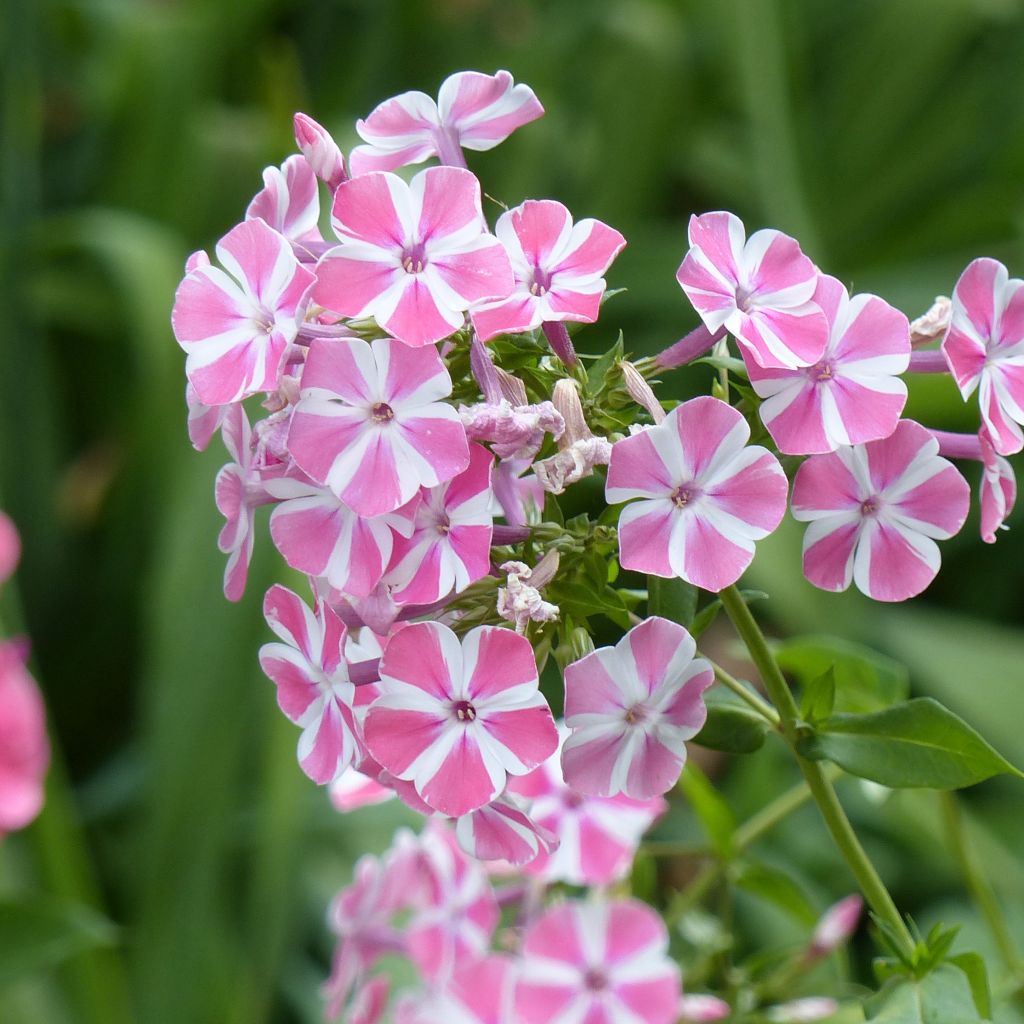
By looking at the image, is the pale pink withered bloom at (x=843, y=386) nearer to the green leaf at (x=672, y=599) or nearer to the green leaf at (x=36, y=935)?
the green leaf at (x=672, y=599)

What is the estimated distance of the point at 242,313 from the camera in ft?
0.88

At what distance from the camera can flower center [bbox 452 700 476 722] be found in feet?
0.85

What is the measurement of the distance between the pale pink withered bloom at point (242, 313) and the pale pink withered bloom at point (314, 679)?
0.05 metres

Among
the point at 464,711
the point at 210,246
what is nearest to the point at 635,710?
the point at 464,711

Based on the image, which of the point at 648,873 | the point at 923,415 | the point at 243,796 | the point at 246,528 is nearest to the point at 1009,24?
the point at 923,415

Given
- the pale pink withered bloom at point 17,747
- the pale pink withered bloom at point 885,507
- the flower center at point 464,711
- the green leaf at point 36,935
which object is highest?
the pale pink withered bloom at point 885,507

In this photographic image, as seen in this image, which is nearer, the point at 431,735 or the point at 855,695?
the point at 431,735

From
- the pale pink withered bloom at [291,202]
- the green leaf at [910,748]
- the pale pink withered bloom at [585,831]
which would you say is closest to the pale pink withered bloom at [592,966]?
the pale pink withered bloom at [585,831]

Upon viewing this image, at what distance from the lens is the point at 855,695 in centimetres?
39

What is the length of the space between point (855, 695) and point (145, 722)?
59cm

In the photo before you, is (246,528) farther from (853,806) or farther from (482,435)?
(853,806)

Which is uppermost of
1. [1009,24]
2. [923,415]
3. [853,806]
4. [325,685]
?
[325,685]

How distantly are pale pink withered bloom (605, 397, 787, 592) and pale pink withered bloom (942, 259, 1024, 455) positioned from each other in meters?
0.06

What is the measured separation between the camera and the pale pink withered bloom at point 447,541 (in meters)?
0.25
